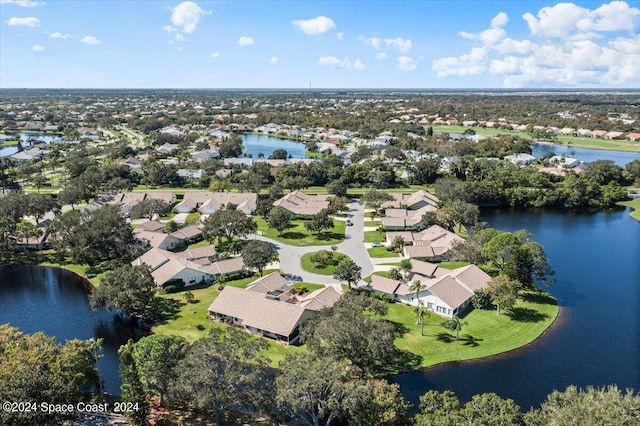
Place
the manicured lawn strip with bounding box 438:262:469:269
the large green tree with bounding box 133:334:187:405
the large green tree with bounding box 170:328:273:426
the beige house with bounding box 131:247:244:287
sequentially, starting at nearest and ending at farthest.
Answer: the large green tree with bounding box 170:328:273:426 < the large green tree with bounding box 133:334:187:405 < the beige house with bounding box 131:247:244:287 < the manicured lawn strip with bounding box 438:262:469:269

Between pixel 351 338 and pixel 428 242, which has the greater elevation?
pixel 351 338

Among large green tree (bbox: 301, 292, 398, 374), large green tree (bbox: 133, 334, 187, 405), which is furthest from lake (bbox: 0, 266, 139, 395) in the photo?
large green tree (bbox: 301, 292, 398, 374)

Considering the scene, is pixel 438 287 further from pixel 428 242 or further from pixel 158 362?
pixel 158 362

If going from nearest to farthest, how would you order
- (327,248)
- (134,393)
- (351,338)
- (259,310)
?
(134,393) < (351,338) < (259,310) < (327,248)

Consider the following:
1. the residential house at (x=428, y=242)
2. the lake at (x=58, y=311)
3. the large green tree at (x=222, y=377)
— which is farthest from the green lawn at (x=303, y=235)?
the large green tree at (x=222, y=377)

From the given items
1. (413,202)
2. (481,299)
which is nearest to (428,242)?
(481,299)

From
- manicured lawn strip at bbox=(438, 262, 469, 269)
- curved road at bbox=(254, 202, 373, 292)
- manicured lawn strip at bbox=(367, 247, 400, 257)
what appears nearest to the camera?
curved road at bbox=(254, 202, 373, 292)

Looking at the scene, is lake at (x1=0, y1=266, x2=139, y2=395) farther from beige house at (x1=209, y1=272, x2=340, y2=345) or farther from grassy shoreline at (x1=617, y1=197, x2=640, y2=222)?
grassy shoreline at (x1=617, y1=197, x2=640, y2=222)
